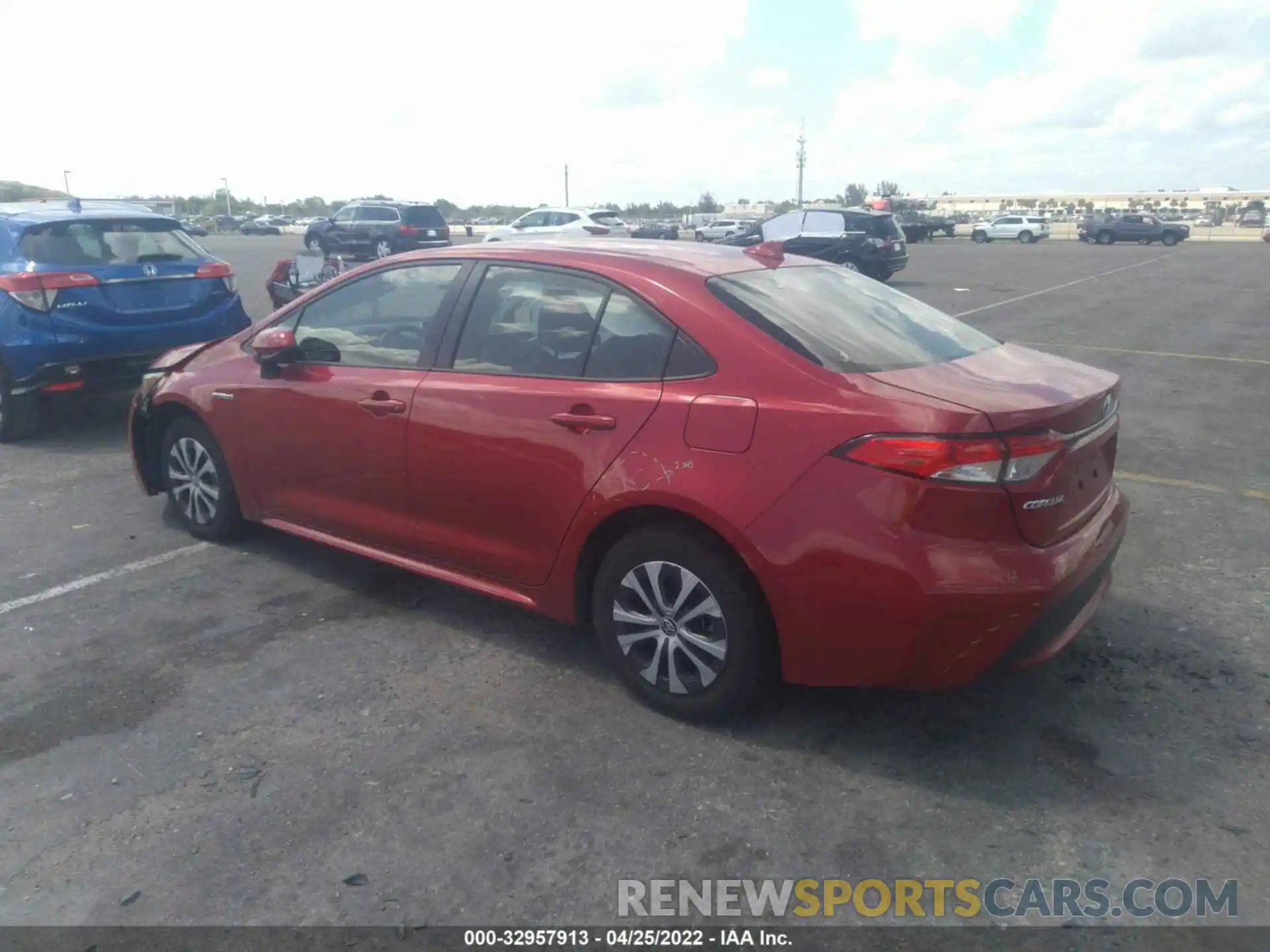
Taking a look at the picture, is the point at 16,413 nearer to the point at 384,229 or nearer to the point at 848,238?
the point at 848,238

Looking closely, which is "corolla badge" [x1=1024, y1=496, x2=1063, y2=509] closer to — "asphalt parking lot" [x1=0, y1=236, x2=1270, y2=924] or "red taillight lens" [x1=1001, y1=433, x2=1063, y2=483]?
"red taillight lens" [x1=1001, y1=433, x2=1063, y2=483]

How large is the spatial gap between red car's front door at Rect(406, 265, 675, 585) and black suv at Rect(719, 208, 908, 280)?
18.5 metres

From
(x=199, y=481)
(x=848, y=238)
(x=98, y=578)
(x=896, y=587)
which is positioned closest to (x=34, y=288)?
(x=199, y=481)

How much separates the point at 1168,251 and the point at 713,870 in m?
44.5

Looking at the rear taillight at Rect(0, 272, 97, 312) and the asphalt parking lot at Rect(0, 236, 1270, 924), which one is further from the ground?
the rear taillight at Rect(0, 272, 97, 312)

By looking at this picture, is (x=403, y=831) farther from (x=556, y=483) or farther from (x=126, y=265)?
(x=126, y=265)

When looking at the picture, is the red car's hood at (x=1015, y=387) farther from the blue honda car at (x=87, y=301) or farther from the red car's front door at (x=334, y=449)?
the blue honda car at (x=87, y=301)

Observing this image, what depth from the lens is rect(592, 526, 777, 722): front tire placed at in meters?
3.34

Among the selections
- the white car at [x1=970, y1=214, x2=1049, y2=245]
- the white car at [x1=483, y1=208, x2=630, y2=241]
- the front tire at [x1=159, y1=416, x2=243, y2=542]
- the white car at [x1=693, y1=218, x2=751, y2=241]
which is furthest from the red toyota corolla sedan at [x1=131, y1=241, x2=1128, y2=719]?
the white car at [x1=970, y1=214, x2=1049, y2=245]

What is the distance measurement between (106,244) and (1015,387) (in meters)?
6.88

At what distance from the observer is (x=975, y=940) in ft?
8.48

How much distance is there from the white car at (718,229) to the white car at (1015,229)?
12705 millimetres

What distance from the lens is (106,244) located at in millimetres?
7574

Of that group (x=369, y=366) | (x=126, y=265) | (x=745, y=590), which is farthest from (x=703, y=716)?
(x=126, y=265)
